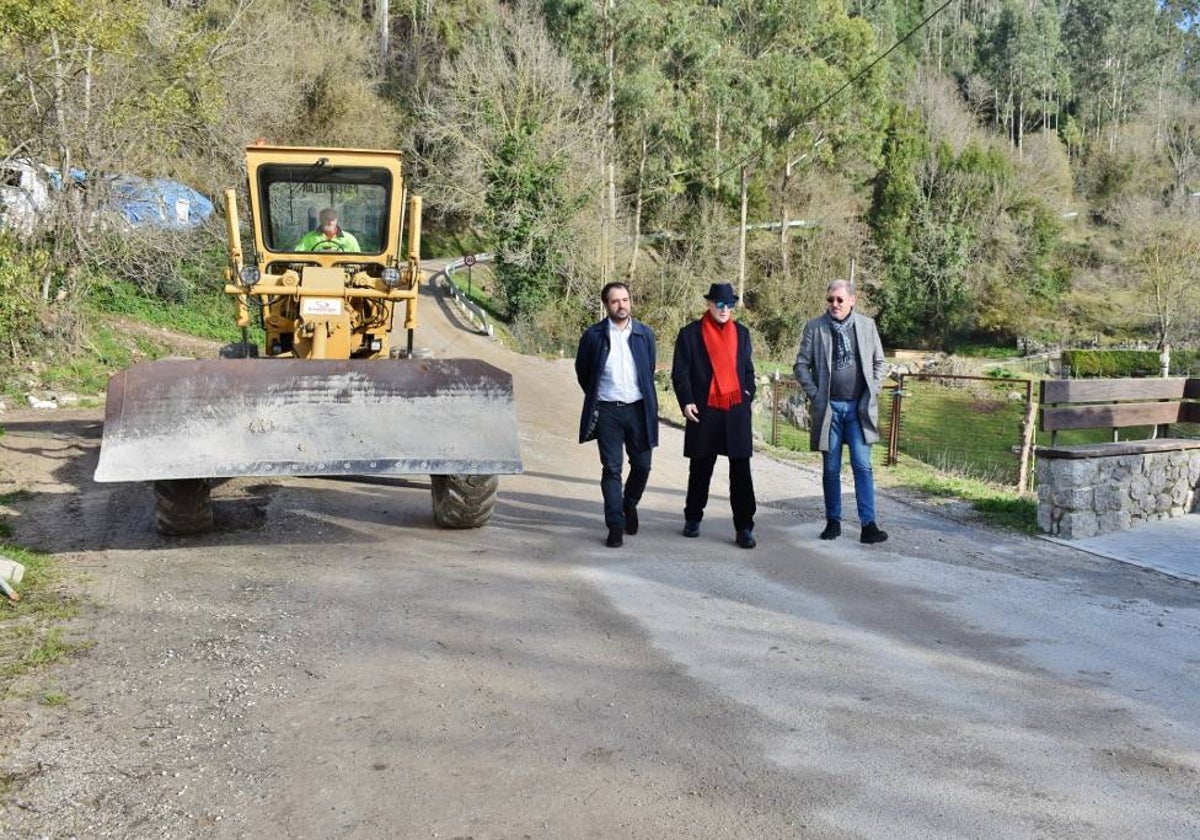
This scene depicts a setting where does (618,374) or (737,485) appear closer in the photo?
(618,374)

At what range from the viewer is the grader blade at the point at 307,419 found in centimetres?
696

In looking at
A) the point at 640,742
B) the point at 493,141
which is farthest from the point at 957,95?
the point at 640,742

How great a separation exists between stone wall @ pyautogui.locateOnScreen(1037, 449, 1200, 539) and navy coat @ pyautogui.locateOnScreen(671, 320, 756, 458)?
9.02ft

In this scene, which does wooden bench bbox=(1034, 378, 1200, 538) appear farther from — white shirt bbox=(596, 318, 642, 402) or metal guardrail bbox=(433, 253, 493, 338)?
metal guardrail bbox=(433, 253, 493, 338)

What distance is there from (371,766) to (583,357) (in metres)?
4.42

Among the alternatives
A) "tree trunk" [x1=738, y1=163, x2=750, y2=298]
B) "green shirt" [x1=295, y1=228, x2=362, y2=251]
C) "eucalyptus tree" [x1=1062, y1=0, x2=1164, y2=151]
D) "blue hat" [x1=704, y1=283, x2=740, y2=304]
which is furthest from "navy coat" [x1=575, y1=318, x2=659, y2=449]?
"eucalyptus tree" [x1=1062, y1=0, x2=1164, y2=151]

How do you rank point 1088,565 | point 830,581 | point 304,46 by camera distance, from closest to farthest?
point 830,581, point 1088,565, point 304,46

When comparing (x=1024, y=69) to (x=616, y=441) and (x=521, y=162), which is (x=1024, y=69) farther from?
(x=616, y=441)

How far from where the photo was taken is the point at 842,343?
26.9 feet

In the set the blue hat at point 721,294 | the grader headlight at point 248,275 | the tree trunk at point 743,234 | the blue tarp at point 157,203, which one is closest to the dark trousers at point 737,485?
the blue hat at point 721,294

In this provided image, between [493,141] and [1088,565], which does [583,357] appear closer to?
[1088,565]

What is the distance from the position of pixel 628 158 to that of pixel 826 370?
37.3 metres

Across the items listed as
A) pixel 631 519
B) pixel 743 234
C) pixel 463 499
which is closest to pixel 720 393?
pixel 631 519

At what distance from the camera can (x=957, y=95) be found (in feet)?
261
